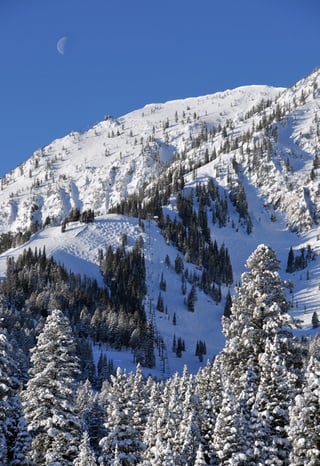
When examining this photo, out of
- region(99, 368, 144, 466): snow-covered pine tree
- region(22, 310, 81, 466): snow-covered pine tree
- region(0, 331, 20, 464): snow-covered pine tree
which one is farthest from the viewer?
region(99, 368, 144, 466): snow-covered pine tree

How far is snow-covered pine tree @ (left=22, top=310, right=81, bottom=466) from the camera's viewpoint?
3173cm

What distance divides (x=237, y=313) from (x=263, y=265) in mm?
3144

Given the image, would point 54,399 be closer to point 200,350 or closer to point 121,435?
point 121,435

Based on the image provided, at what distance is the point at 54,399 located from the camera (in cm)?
3192

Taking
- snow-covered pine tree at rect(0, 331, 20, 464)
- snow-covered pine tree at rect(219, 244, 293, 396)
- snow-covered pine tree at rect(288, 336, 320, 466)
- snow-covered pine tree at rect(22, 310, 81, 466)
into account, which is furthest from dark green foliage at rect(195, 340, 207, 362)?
snow-covered pine tree at rect(288, 336, 320, 466)

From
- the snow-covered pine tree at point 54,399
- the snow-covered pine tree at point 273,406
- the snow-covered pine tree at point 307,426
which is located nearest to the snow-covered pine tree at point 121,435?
the snow-covered pine tree at point 54,399

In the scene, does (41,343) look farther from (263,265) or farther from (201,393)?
(201,393)

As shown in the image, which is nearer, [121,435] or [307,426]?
[307,426]

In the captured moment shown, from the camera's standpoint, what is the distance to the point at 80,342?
150m

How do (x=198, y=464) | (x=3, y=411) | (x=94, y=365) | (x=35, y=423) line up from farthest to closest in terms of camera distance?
1. (x=94, y=365)
2. (x=35, y=423)
3. (x=3, y=411)
4. (x=198, y=464)

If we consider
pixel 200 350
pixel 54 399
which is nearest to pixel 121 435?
pixel 54 399

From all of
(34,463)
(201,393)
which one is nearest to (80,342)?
(201,393)

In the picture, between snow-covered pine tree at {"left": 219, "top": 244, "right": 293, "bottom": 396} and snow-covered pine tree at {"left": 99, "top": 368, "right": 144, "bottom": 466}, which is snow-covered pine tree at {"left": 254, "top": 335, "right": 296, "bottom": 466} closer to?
snow-covered pine tree at {"left": 219, "top": 244, "right": 293, "bottom": 396}

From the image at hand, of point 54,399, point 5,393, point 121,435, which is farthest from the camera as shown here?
point 121,435
